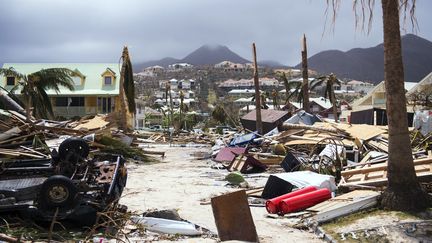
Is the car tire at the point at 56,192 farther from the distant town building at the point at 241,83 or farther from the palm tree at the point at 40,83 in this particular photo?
the distant town building at the point at 241,83

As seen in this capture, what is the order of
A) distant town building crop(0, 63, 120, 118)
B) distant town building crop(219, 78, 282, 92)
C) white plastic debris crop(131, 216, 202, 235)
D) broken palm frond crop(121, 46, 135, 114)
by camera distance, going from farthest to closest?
1. distant town building crop(219, 78, 282, 92)
2. distant town building crop(0, 63, 120, 118)
3. broken palm frond crop(121, 46, 135, 114)
4. white plastic debris crop(131, 216, 202, 235)

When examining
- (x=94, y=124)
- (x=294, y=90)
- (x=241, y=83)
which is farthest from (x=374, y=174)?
(x=241, y=83)

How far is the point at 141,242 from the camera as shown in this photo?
23.2 ft

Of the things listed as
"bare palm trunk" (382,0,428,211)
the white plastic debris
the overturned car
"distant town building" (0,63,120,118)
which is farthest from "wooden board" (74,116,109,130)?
"distant town building" (0,63,120,118)

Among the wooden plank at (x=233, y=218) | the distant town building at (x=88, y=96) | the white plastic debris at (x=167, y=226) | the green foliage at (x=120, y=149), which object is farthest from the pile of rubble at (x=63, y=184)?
the distant town building at (x=88, y=96)

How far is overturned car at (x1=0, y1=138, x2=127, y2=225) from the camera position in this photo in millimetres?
7047

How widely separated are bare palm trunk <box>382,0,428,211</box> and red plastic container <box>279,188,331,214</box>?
5.02 ft

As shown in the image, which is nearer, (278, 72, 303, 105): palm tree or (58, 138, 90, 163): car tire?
(58, 138, 90, 163): car tire

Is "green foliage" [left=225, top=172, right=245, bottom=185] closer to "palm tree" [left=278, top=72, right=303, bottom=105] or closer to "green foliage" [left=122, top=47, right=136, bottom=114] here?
"green foliage" [left=122, top=47, right=136, bottom=114]

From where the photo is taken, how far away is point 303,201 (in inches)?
388

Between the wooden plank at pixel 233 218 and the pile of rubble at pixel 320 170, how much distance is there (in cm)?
7

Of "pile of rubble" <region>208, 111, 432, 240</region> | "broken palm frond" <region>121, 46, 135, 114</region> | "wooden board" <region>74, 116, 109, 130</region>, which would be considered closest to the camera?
"pile of rubble" <region>208, 111, 432, 240</region>

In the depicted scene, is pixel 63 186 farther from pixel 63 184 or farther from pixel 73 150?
pixel 73 150

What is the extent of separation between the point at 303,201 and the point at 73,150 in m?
4.54
